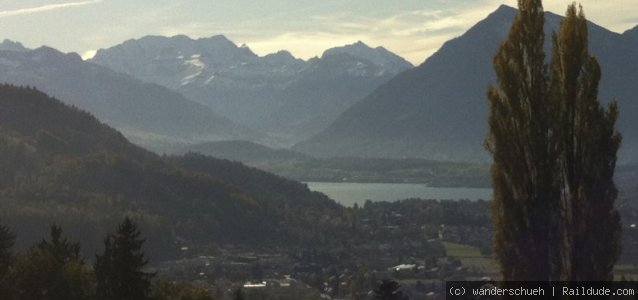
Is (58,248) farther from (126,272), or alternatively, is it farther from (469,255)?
(469,255)

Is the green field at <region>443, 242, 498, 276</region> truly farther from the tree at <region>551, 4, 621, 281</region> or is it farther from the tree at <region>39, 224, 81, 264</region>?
the tree at <region>551, 4, 621, 281</region>

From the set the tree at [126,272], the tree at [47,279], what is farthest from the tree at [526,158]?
the tree at [47,279]

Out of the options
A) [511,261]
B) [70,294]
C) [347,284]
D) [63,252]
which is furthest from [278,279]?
[511,261]

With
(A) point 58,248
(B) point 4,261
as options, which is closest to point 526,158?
(B) point 4,261

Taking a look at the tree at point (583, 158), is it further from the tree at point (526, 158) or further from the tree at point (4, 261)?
the tree at point (4, 261)

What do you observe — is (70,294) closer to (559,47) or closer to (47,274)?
(47,274)

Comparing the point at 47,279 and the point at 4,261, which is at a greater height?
the point at 4,261
